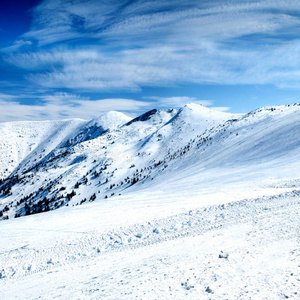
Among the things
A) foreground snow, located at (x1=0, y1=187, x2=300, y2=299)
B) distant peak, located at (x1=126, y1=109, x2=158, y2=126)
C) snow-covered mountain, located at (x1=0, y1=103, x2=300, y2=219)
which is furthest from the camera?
distant peak, located at (x1=126, y1=109, x2=158, y2=126)

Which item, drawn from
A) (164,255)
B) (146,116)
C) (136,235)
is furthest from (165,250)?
(146,116)

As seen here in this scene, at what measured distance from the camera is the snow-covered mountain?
1689cm

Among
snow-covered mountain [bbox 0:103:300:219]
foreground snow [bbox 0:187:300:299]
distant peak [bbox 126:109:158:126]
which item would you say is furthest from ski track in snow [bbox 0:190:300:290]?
distant peak [bbox 126:109:158:126]

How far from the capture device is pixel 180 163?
35625mm

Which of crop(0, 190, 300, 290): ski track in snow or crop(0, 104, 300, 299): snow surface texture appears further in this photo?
crop(0, 190, 300, 290): ski track in snow

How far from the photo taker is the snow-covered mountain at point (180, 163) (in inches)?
665

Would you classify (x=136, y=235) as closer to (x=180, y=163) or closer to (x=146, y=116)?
(x=180, y=163)

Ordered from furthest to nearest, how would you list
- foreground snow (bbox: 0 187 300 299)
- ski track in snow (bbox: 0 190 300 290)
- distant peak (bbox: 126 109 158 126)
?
distant peak (bbox: 126 109 158 126), ski track in snow (bbox: 0 190 300 290), foreground snow (bbox: 0 187 300 299)

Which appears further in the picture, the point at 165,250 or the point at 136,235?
the point at 136,235

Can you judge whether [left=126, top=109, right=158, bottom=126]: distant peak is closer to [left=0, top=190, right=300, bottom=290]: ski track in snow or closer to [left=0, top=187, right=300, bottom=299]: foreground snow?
[left=0, top=190, right=300, bottom=290]: ski track in snow

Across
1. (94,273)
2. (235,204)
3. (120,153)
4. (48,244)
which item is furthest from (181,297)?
(120,153)

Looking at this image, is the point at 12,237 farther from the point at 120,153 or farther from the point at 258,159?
the point at 120,153

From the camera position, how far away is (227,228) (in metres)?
6.46

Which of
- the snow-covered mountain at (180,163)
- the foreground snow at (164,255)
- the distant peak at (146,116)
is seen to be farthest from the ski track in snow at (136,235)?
the distant peak at (146,116)
